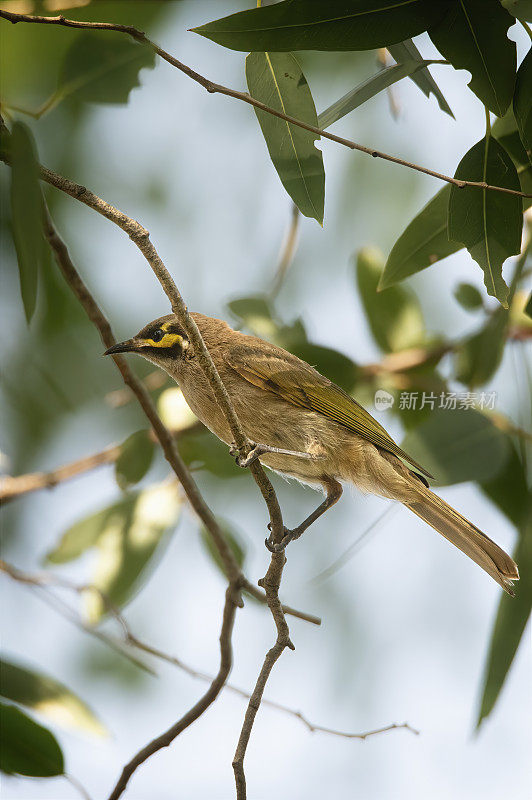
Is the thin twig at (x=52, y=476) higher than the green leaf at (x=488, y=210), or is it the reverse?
the green leaf at (x=488, y=210)

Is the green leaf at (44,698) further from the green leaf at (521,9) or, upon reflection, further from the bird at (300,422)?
the green leaf at (521,9)

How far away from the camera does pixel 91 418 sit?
5.10 meters

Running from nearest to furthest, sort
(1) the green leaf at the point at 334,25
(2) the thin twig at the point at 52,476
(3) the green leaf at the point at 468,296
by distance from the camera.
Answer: (1) the green leaf at the point at 334,25 < (2) the thin twig at the point at 52,476 < (3) the green leaf at the point at 468,296

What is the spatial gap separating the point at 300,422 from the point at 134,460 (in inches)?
37.8

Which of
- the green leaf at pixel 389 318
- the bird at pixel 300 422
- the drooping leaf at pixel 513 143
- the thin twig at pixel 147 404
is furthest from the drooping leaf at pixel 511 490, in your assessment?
the drooping leaf at pixel 513 143

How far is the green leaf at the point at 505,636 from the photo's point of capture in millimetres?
3080

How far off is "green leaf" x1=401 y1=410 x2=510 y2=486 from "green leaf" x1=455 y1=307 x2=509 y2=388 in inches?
8.3

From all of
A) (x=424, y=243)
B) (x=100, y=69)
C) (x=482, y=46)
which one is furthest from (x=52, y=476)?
(x=482, y=46)

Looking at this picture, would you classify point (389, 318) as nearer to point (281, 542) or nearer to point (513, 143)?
point (513, 143)

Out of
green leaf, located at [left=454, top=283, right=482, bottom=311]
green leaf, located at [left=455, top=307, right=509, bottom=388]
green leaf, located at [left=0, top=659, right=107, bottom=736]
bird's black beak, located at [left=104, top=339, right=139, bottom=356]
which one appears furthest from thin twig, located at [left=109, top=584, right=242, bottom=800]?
green leaf, located at [left=454, top=283, right=482, bottom=311]

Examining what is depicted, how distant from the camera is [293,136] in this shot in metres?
2.49

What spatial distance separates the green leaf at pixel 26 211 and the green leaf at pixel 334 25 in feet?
2.07

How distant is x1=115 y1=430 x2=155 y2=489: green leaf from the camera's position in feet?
12.4

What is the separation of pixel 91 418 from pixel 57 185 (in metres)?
3.18
